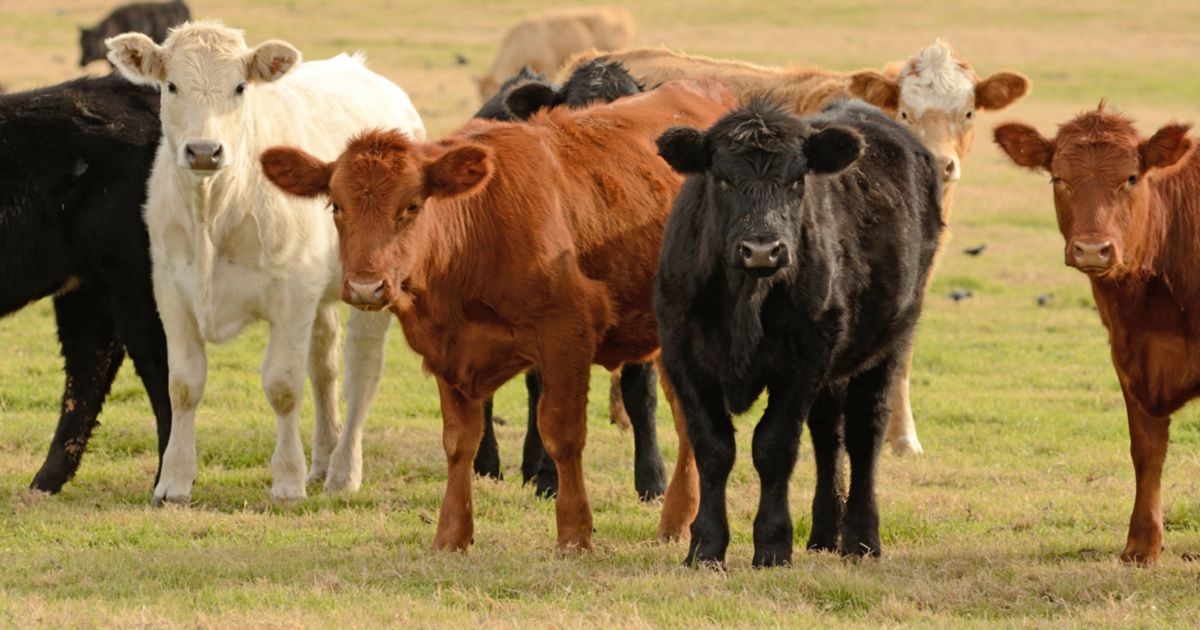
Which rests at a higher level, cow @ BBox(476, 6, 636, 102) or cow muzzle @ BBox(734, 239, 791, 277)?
cow muzzle @ BBox(734, 239, 791, 277)

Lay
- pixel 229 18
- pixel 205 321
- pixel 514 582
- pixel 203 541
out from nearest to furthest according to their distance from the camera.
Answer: pixel 514 582 → pixel 203 541 → pixel 205 321 → pixel 229 18

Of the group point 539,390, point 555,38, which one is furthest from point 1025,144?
point 555,38

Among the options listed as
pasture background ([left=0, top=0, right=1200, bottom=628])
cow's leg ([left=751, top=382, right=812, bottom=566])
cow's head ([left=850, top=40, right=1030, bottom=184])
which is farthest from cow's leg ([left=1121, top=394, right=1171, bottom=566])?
cow's head ([left=850, top=40, right=1030, bottom=184])

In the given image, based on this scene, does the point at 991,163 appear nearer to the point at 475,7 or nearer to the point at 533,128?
the point at 533,128

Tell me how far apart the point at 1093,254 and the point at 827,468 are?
1526mm

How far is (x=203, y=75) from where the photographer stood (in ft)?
26.3

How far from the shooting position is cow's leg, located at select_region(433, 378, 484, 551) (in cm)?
698

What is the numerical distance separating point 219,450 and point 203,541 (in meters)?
2.29

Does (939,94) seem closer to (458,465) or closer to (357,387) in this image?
(357,387)

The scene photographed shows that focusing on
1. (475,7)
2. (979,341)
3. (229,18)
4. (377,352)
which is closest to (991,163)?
(979,341)

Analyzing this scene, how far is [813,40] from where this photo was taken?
47.3m

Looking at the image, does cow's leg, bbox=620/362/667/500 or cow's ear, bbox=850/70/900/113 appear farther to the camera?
cow's ear, bbox=850/70/900/113

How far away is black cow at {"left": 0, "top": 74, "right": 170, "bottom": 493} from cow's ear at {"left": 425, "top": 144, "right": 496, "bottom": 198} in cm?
255

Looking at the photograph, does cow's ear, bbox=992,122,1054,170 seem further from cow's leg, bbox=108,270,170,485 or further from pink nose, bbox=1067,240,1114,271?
cow's leg, bbox=108,270,170,485
